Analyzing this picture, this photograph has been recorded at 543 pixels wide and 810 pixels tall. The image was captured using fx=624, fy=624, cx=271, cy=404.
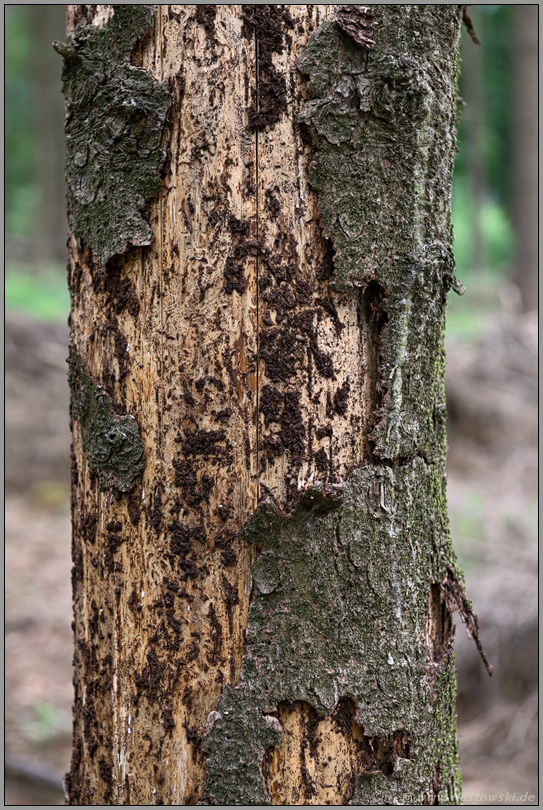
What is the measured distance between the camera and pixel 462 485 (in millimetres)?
5684

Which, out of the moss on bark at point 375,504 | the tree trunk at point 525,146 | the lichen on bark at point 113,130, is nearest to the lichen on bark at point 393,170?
the moss on bark at point 375,504

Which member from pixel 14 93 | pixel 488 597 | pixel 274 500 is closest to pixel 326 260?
pixel 274 500

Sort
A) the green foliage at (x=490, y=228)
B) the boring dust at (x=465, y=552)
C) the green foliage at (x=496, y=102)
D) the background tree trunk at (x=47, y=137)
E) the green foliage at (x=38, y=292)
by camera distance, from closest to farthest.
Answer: the boring dust at (x=465, y=552) < the green foliage at (x=38, y=292) < the background tree trunk at (x=47, y=137) < the green foliage at (x=496, y=102) < the green foliage at (x=490, y=228)

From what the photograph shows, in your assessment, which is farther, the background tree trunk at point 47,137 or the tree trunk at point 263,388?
the background tree trunk at point 47,137

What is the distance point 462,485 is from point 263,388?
4.99 m

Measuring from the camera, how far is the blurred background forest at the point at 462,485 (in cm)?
334

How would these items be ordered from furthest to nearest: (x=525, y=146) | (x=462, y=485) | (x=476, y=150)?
(x=476, y=150) < (x=525, y=146) < (x=462, y=485)

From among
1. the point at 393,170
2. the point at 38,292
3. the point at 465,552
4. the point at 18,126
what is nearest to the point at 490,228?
the point at 18,126

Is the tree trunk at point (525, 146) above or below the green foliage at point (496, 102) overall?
below

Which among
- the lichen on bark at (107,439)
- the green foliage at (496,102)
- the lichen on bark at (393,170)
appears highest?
the green foliage at (496,102)

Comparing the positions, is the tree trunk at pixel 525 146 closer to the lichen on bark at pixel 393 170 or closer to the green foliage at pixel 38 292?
the green foliage at pixel 38 292

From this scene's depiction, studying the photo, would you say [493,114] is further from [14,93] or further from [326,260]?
[326,260]

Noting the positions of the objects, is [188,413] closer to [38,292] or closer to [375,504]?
[375,504]

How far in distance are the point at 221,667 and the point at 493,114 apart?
76.9 feet
